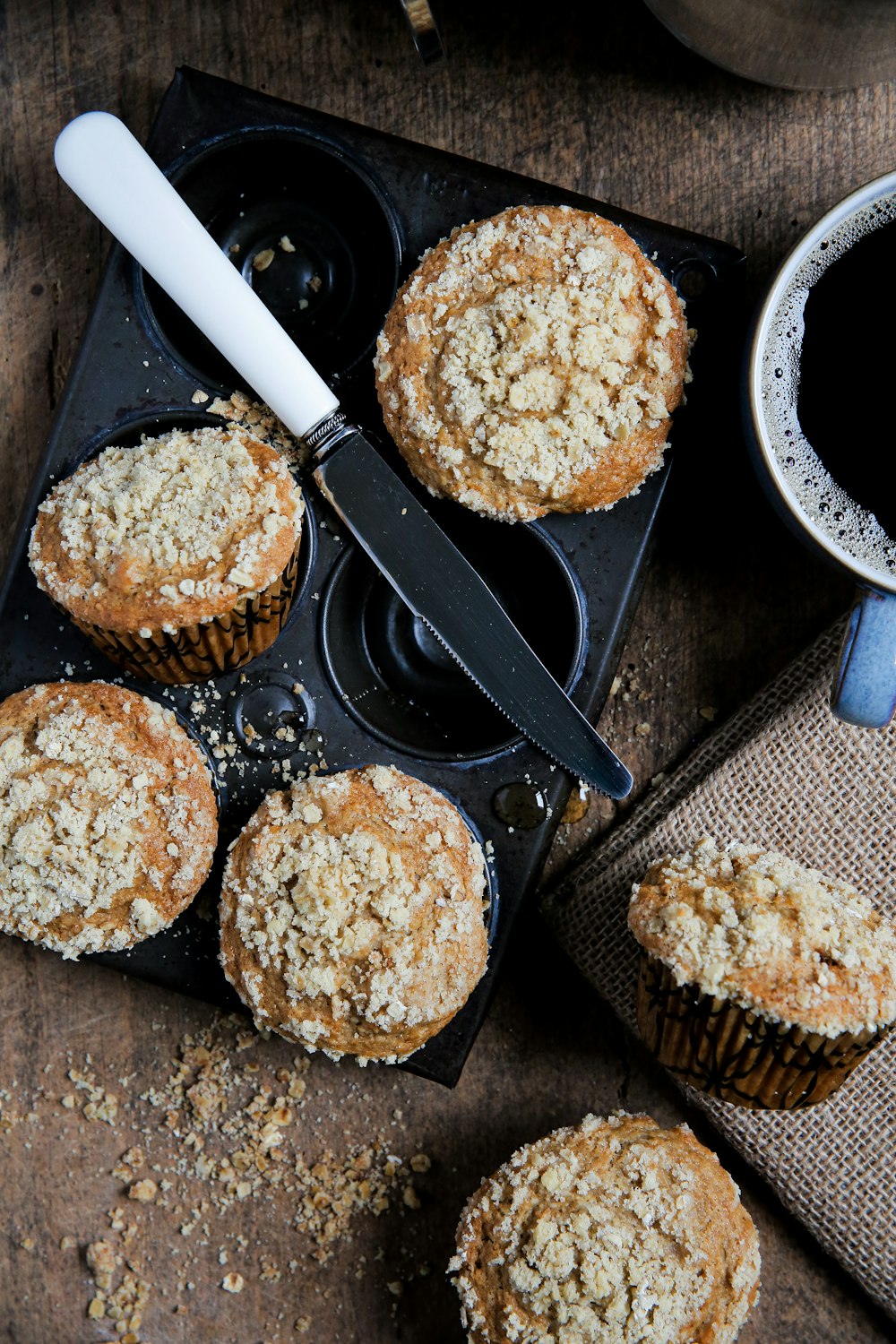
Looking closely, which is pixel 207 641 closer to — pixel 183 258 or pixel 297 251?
pixel 183 258

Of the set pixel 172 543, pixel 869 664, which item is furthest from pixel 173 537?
pixel 869 664

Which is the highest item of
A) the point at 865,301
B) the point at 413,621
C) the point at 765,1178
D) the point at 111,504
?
the point at 111,504

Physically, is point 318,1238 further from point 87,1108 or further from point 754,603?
point 754,603

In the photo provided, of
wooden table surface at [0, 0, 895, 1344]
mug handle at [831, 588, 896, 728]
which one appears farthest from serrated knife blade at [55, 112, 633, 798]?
mug handle at [831, 588, 896, 728]

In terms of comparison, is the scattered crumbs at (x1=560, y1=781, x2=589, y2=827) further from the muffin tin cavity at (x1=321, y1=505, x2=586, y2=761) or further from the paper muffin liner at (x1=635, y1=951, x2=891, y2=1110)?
the paper muffin liner at (x1=635, y1=951, x2=891, y2=1110)

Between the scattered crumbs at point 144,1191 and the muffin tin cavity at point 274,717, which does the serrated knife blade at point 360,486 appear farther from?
the scattered crumbs at point 144,1191

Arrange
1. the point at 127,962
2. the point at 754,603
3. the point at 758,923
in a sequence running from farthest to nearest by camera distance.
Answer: the point at 754,603, the point at 127,962, the point at 758,923

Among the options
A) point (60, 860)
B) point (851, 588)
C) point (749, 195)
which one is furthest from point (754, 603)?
point (60, 860)
